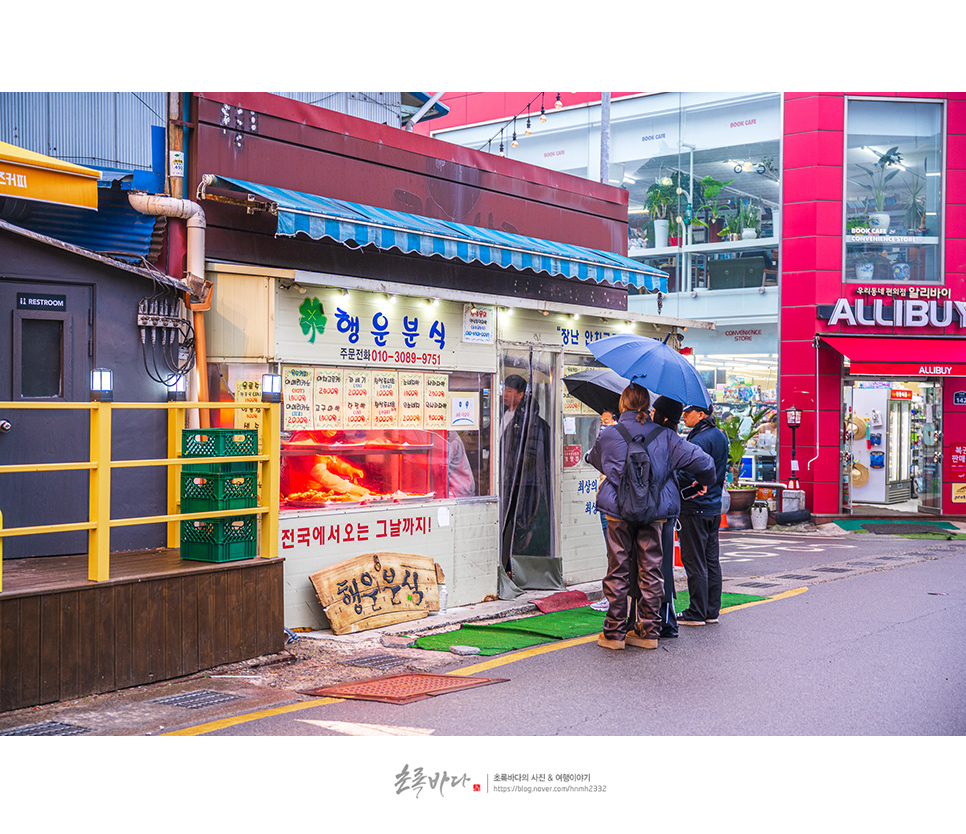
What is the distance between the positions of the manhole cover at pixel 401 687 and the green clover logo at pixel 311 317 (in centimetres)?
324

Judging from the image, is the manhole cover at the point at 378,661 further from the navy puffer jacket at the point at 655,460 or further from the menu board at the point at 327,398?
the menu board at the point at 327,398

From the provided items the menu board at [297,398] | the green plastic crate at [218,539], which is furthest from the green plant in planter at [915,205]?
the green plastic crate at [218,539]

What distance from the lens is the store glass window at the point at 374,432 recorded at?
28.2 ft

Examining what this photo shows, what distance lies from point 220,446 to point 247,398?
1.16 metres

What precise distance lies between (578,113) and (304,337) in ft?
57.1

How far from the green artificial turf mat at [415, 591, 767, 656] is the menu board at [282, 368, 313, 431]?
2.22 meters

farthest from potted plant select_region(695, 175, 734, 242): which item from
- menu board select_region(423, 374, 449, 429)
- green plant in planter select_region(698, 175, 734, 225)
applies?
menu board select_region(423, 374, 449, 429)

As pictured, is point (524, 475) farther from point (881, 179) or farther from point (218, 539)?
point (881, 179)

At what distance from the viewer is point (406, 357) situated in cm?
952

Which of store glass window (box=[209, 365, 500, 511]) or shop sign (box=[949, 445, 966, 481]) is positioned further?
shop sign (box=[949, 445, 966, 481])

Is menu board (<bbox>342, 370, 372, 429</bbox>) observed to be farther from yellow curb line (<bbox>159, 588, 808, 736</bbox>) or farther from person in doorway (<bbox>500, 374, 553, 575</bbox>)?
yellow curb line (<bbox>159, 588, 808, 736</bbox>)

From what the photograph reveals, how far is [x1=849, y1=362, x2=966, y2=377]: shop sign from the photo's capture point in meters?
18.2

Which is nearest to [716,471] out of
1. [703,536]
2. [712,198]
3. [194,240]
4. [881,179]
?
[703,536]

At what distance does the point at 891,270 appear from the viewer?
19359 mm
